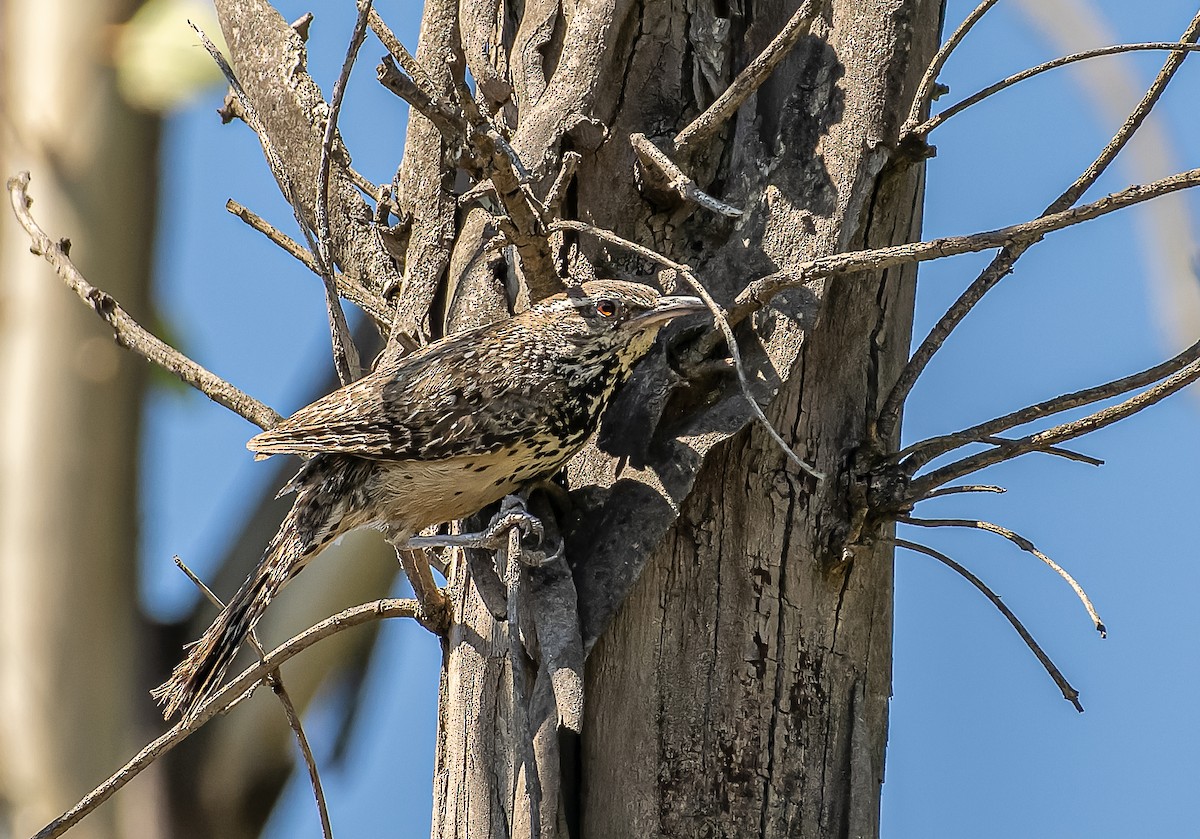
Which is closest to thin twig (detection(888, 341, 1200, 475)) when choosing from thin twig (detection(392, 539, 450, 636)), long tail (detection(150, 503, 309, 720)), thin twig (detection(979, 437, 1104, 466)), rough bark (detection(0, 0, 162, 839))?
thin twig (detection(979, 437, 1104, 466))

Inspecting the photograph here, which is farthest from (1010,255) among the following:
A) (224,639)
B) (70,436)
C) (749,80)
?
(70,436)

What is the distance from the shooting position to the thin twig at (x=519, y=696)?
6.73ft

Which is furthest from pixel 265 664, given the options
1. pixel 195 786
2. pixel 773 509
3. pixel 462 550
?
pixel 195 786

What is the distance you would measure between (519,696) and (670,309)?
853mm

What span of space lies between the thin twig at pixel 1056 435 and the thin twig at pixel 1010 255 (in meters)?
0.15

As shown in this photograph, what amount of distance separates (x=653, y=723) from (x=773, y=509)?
0.47m

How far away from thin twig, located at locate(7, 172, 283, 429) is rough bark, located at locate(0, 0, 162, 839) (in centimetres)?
354

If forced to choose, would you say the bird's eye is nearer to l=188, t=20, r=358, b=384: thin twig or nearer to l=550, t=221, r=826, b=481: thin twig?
l=550, t=221, r=826, b=481: thin twig

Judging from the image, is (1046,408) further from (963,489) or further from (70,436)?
(70,436)

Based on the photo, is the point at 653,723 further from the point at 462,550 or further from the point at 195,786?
the point at 195,786

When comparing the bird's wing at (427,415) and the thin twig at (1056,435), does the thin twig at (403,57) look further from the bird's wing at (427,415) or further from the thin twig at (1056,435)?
the thin twig at (1056,435)

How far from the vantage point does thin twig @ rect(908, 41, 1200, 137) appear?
2.20 m

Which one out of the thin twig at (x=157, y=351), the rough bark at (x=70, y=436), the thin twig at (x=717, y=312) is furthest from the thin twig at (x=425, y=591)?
the rough bark at (x=70, y=436)

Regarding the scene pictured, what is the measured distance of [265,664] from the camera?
2363mm
